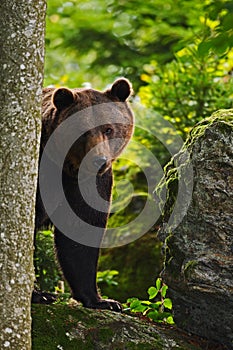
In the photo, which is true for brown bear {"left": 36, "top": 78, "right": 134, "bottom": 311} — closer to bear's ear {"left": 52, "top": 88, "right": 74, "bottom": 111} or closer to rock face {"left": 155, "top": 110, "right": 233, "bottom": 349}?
bear's ear {"left": 52, "top": 88, "right": 74, "bottom": 111}

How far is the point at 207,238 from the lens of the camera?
4195 mm

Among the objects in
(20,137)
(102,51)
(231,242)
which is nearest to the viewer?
(20,137)

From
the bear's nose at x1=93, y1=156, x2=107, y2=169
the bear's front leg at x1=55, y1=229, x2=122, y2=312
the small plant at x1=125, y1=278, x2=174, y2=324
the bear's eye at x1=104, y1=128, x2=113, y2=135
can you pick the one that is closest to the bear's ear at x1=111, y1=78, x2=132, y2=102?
the bear's eye at x1=104, y1=128, x2=113, y2=135

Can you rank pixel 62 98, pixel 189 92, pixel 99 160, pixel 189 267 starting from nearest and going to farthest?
1. pixel 189 267
2. pixel 99 160
3. pixel 62 98
4. pixel 189 92

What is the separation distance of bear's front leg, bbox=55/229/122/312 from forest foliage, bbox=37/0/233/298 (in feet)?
6.04

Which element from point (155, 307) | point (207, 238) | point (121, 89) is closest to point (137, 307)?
point (155, 307)

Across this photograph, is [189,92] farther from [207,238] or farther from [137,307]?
[207,238]

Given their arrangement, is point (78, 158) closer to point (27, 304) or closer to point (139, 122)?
point (27, 304)

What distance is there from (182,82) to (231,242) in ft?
11.7

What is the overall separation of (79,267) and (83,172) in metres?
0.77

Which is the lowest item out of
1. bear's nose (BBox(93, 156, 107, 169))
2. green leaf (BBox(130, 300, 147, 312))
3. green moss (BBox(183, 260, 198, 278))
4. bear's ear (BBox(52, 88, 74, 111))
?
green leaf (BBox(130, 300, 147, 312))

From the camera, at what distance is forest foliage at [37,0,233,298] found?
7387 mm

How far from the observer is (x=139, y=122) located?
7.45 meters

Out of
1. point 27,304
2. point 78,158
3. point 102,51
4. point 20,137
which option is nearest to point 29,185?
point 20,137
